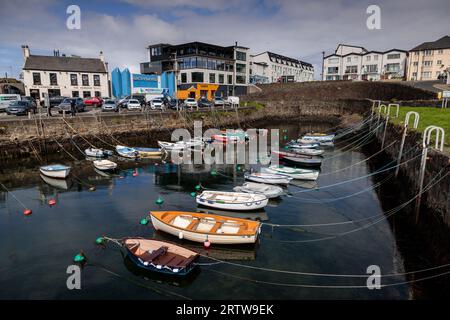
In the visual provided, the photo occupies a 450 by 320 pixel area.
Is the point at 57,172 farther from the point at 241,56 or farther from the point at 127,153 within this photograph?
the point at 241,56

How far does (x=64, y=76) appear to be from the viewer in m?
69.3

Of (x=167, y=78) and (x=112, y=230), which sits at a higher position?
(x=167, y=78)

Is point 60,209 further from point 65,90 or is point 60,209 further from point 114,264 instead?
point 65,90

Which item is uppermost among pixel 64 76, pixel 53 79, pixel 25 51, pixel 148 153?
pixel 25 51

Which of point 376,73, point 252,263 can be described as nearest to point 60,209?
point 252,263

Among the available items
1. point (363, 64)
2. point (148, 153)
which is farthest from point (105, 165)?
point (363, 64)

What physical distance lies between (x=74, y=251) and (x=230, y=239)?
8.19m

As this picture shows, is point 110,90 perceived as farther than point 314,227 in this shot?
Yes

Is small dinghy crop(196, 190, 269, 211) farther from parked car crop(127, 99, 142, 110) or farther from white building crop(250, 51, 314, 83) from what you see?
white building crop(250, 51, 314, 83)

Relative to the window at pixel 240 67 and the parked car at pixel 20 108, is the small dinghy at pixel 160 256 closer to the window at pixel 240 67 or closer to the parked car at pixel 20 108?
the parked car at pixel 20 108

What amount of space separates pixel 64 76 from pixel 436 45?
107 m

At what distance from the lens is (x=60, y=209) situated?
70.1 ft
